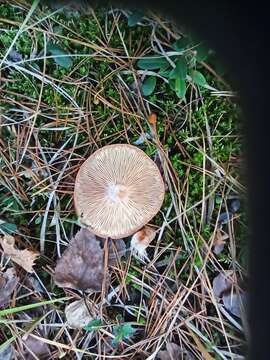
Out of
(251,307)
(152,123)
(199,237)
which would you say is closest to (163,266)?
(199,237)

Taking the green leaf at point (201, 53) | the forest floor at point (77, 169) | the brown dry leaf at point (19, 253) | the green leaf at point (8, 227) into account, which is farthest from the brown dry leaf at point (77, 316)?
the green leaf at point (201, 53)

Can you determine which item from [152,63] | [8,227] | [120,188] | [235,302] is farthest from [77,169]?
[235,302]

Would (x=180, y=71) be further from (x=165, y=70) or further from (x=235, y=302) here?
(x=235, y=302)

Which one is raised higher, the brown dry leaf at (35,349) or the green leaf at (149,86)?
the green leaf at (149,86)

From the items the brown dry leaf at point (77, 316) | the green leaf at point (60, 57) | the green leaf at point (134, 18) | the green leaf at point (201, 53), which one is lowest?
the brown dry leaf at point (77, 316)

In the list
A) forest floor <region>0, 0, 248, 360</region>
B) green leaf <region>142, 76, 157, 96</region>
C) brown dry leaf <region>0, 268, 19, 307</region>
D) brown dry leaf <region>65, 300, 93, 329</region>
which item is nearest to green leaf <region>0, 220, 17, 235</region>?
forest floor <region>0, 0, 248, 360</region>

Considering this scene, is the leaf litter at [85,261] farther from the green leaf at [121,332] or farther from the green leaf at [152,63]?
the green leaf at [152,63]

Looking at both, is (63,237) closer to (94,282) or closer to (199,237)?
(94,282)
